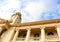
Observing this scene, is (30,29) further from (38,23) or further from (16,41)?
(16,41)

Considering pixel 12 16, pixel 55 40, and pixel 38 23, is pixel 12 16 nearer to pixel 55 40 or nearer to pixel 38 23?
pixel 38 23

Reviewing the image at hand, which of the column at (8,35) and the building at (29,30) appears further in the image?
the column at (8,35)

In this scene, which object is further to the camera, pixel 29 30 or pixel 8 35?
pixel 29 30

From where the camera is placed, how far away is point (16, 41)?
16.5m

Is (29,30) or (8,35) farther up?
(29,30)

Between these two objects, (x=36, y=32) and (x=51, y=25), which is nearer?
(x=51, y=25)

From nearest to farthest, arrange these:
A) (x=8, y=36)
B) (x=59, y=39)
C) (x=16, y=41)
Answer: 1. (x=59, y=39)
2. (x=16, y=41)
3. (x=8, y=36)

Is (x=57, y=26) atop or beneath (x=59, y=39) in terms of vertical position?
atop

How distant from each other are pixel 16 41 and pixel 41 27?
5017 mm

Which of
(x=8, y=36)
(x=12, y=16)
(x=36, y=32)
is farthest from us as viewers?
(x=12, y=16)

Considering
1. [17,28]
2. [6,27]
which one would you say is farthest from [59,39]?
[6,27]

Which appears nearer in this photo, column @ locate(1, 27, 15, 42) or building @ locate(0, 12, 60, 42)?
building @ locate(0, 12, 60, 42)

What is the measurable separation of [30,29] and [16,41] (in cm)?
348

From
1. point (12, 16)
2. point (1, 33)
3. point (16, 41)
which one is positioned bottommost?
point (16, 41)
